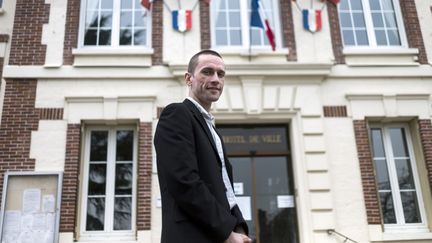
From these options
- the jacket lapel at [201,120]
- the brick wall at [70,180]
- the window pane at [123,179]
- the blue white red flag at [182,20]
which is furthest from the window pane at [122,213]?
the jacket lapel at [201,120]

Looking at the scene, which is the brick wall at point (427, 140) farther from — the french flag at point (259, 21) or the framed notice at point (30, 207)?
the framed notice at point (30, 207)

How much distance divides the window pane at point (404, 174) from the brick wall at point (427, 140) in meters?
0.37

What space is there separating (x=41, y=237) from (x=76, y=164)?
1337mm

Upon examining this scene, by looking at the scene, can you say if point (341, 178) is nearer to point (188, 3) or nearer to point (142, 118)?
point (142, 118)

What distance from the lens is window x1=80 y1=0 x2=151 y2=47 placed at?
8477 millimetres

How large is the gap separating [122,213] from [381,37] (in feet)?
21.2

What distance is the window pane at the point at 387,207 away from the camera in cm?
773

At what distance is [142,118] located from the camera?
7.74 meters

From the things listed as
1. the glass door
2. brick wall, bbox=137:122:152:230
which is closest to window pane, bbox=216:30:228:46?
brick wall, bbox=137:122:152:230

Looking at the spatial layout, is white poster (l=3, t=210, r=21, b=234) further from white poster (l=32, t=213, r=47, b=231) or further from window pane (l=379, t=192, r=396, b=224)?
window pane (l=379, t=192, r=396, b=224)

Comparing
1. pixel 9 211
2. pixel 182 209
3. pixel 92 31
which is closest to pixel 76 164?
pixel 9 211

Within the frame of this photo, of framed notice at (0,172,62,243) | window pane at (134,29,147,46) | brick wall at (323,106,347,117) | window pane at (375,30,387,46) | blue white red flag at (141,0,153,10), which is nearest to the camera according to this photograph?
framed notice at (0,172,62,243)

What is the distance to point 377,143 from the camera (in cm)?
818

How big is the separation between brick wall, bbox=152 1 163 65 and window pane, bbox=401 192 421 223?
5391 millimetres
